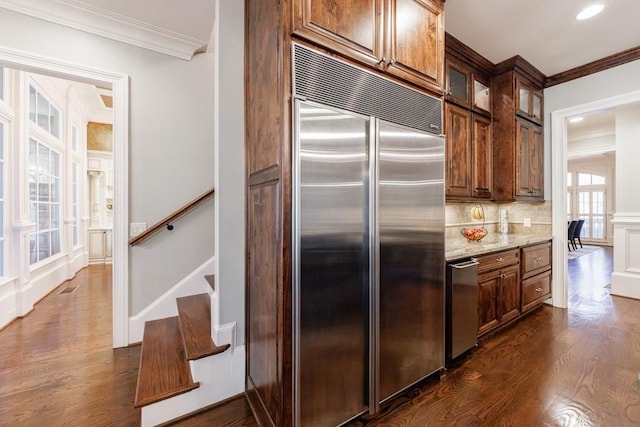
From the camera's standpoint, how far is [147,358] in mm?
1933

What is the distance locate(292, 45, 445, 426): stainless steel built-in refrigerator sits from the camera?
4.41ft

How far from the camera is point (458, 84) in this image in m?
2.89

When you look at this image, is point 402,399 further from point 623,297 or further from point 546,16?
point 623,297

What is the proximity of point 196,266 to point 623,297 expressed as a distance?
559cm

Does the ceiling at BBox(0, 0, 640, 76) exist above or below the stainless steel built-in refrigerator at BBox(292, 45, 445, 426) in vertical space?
above

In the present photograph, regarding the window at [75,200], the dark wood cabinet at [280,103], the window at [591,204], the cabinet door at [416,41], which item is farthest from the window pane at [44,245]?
the window at [591,204]

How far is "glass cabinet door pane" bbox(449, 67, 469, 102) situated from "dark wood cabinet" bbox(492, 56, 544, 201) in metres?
0.62

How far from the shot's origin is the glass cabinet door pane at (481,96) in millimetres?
3082

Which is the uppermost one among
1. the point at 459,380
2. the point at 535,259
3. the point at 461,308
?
the point at 535,259

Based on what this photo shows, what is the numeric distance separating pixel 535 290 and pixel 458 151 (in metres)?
1.88

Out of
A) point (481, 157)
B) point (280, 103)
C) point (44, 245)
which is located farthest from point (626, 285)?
point (44, 245)

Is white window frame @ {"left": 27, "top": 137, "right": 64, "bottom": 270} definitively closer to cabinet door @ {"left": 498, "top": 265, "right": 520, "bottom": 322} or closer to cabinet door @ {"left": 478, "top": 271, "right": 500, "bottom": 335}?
cabinet door @ {"left": 478, "top": 271, "right": 500, "bottom": 335}

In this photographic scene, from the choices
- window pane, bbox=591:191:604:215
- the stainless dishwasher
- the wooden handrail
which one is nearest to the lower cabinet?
the stainless dishwasher

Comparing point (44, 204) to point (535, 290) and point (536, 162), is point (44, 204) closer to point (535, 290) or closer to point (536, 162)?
point (535, 290)
